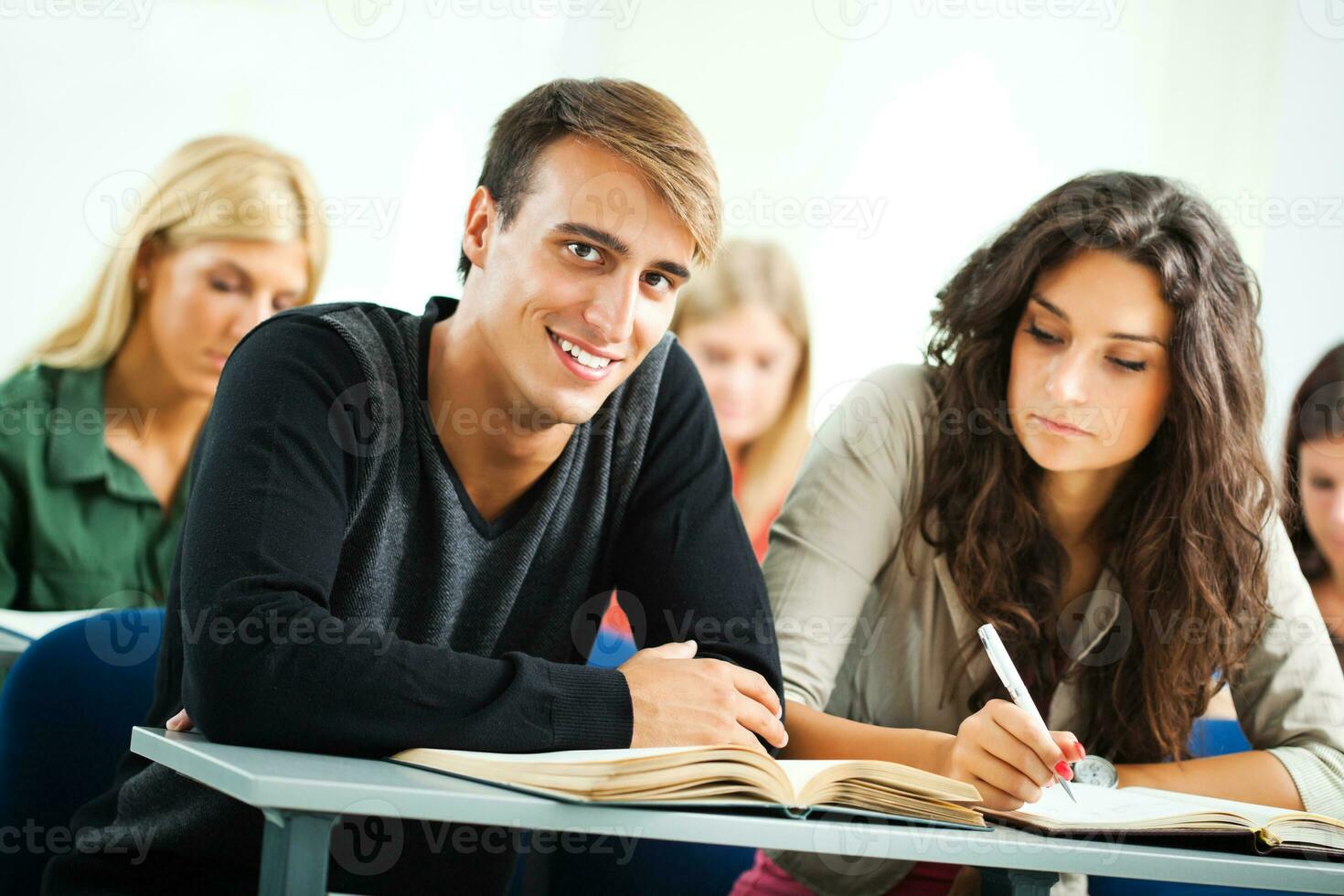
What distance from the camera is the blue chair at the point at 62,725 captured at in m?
1.27

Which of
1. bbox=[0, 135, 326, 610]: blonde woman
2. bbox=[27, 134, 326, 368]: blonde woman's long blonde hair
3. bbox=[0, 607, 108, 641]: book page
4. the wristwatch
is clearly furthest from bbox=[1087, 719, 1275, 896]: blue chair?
bbox=[27, 134, 326, 368]: blonde woman's long blonde hair

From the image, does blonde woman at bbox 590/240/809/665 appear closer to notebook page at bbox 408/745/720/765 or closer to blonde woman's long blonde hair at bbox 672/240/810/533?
blonde woman's long blonde hair at bbox 672/240/810/533

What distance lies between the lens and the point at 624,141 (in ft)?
4.21

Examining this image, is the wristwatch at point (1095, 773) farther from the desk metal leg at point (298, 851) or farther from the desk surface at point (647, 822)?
the desk metal leg at point (298, 851)

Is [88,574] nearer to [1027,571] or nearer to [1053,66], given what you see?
[1027,571]

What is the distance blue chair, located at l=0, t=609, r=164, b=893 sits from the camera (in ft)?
4.18

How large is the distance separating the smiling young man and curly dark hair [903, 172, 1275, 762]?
1.21ft

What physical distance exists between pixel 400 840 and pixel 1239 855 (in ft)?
2.62

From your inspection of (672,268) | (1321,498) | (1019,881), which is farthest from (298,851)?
(1321,498)

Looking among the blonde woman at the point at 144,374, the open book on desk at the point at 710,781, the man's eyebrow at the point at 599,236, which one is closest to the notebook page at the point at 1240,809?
the open book on desk at the point at 710,781

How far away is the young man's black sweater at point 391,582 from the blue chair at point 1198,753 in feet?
2.56

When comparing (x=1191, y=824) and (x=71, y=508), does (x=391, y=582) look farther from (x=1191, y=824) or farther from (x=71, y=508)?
(x=71, y=508)

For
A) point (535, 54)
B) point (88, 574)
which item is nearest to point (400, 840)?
point (88, 574)

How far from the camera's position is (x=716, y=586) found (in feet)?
4.28
